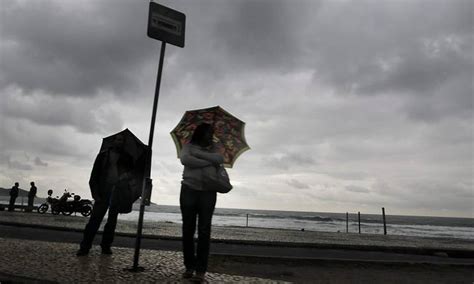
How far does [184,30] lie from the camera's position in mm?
5301

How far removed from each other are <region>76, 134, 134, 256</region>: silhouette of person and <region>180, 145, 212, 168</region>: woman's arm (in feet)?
6.15

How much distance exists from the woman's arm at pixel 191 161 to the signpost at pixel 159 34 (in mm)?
441

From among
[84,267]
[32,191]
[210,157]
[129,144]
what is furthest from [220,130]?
[32,191]

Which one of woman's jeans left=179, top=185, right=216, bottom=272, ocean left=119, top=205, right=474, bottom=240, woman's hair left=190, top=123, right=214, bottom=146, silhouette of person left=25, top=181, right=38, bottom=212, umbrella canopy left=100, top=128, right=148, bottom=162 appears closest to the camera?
woman's jeans left=179, top=185, right=216, bottom=272

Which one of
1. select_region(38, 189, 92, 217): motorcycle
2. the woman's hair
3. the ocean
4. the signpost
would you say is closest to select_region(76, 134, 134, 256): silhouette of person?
the signpost

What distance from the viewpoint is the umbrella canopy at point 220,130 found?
517cm

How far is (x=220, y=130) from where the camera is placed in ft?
17.2

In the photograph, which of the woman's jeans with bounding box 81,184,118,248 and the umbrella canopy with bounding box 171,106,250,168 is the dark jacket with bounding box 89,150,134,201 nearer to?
the woman's jeans with bounding box 81,184,118,248

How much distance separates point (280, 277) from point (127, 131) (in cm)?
326

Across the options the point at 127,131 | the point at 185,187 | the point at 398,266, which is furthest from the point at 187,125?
the point at 398,266

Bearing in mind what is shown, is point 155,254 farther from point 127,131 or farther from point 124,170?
point 127,131

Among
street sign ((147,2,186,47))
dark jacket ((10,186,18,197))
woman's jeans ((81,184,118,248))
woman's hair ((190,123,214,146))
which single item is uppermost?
street sign ((147,2,186,47))

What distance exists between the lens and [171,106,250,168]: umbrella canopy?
517cm

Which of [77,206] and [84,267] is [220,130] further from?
[77,206]
